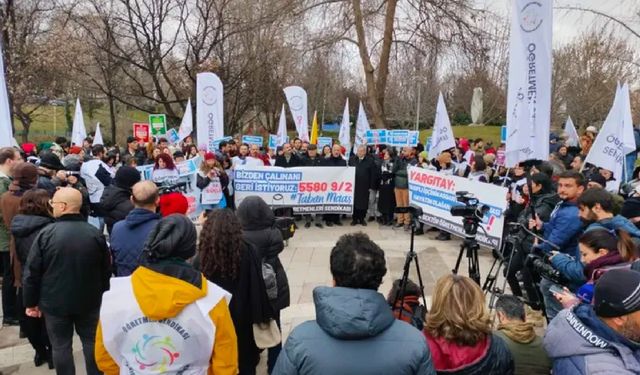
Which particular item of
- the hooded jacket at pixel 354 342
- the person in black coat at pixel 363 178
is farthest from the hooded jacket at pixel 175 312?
the person in black coat at pixel 363 178

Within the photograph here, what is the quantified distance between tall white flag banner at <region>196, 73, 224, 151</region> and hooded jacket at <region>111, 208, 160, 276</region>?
282 inches

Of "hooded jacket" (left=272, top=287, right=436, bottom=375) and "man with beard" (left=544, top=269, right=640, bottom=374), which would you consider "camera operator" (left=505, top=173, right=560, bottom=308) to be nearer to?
"man with beard" (left=544, top=269, right=640, bottom=374)

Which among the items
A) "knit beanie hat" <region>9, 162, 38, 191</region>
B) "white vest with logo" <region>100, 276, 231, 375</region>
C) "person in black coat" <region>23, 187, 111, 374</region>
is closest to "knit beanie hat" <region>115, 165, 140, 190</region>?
"knit beanie hat" <region>9, 162, 38, 191</region>

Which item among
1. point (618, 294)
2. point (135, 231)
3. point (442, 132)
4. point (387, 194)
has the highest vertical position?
point (442, 132)

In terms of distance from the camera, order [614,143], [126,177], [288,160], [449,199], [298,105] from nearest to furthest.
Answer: [126,177], [614,143], [449,199], [288,160], [298,105]

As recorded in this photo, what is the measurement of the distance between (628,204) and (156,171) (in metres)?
7.33

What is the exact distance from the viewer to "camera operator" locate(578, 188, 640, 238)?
14.1 feet

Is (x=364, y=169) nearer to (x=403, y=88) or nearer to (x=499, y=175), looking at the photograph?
(x=499, y=175)

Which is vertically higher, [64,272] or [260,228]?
[260,228]

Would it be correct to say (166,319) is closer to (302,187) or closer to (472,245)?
(472,245)

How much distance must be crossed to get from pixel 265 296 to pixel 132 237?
123 centimetres

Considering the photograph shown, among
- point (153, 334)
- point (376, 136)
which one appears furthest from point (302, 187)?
point (153, 334)

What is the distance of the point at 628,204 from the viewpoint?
18.9 feet

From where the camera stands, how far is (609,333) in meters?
2.17
